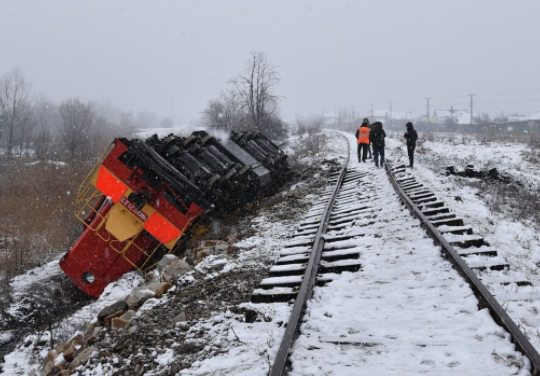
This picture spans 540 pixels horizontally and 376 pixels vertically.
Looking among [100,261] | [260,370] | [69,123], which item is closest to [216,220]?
[100,261]

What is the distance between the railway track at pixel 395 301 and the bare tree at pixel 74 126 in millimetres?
32695

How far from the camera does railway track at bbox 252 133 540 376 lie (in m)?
2.84

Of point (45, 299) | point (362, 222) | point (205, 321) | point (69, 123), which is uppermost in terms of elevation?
point (69, 123)

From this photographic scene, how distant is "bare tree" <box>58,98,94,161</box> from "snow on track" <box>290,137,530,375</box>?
110 ft

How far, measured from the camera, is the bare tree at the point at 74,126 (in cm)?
3503

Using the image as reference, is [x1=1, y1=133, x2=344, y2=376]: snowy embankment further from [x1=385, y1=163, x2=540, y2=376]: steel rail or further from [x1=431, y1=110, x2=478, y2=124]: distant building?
[x1=431, y1=110, x2=478, y2=124]: distant building

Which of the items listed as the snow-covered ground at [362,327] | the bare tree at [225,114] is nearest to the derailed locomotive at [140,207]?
the snow-covered ground at [362,327]

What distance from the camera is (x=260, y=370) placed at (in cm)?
294

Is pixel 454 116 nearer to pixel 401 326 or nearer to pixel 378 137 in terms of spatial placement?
pixel 378 137

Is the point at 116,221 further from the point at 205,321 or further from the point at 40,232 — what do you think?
the point at 40,232

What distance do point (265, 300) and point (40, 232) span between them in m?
13.1

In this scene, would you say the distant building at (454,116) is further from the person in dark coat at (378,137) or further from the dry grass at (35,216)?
the person in dark coat at (378,137)

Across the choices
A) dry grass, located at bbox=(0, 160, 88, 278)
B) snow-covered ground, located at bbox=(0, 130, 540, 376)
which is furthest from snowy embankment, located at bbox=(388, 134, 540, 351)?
dry grass, located at bbox=(0, 160, 88, 278)

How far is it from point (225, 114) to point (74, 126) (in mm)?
13148
